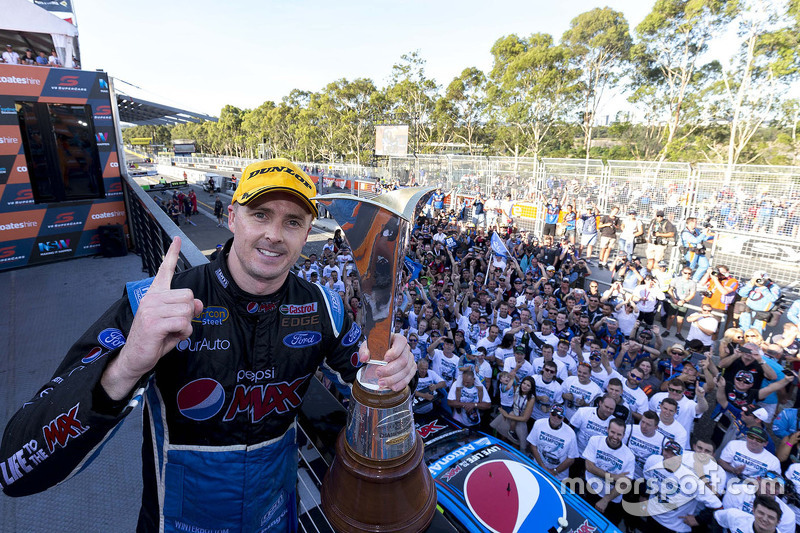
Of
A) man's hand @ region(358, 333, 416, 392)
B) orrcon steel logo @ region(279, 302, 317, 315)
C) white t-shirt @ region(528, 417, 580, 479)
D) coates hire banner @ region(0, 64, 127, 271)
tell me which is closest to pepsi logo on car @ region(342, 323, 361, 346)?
orrcon steel logo @ region(279, 302, 317, 315)

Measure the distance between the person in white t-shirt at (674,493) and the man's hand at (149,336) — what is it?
5290 mm

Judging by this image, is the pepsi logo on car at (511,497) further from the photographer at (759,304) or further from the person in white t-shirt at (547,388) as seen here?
the photographer at (759,304)

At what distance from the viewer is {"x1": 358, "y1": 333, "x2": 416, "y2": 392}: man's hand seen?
4.11 ft

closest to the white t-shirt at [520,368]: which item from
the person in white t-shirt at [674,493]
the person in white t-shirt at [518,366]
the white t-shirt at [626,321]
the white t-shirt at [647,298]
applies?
the person in white t-shirt at [518,366]

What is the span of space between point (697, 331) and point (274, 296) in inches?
335

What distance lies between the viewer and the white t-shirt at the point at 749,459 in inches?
171

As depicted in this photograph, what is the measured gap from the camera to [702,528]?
426 cm

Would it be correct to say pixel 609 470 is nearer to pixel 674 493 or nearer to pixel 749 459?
pixel 674 493

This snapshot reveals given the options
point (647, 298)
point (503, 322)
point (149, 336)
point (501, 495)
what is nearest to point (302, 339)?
point (149, 336)

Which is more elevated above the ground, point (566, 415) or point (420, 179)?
point (420, 179)

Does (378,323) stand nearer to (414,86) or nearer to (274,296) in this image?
(274,296)

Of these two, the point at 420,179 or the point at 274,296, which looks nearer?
the point at 274,296

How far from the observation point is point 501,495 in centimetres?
391

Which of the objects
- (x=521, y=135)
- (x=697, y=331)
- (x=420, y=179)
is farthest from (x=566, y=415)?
(x=521, y=135)
